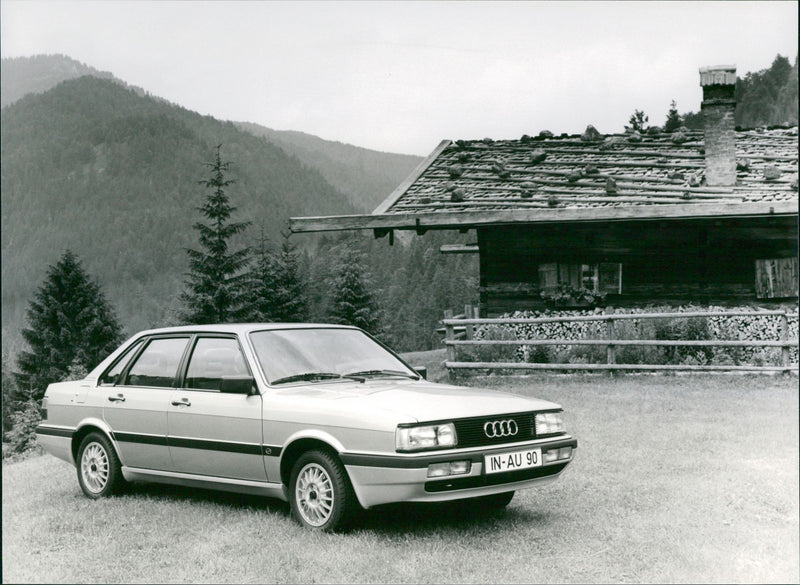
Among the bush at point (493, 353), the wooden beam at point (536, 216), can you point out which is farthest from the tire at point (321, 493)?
the wooden beam at point (536, 216)

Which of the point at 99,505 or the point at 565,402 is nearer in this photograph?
the point at 99,505

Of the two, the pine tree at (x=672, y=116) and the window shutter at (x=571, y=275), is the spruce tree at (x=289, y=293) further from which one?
the pine tree at (x=672, y=116)

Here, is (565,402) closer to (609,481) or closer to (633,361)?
(633,361)

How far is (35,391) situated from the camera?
40.0 meters

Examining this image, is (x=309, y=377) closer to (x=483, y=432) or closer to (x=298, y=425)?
(x=298, y=425)

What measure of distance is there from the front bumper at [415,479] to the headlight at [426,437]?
0.07m

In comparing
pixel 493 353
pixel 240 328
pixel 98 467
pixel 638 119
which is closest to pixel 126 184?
pixel 638 119

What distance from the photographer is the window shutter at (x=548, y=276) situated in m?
18.4

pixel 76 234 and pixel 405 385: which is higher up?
pixel 76 234

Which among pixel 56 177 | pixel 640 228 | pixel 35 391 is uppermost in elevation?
pixel 56 177

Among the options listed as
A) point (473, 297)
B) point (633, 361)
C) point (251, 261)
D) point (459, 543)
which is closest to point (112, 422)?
point (459, 543)

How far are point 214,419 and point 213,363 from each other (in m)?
0.49

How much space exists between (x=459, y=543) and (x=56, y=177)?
97.8 feet

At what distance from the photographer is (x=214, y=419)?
642 centimetres
